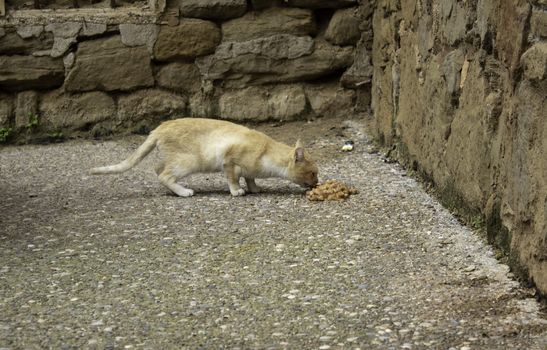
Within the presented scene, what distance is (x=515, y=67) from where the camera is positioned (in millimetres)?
4379

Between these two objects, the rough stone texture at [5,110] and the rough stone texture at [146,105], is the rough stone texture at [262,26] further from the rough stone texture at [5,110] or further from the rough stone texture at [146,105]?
the rough stone texture at [5,110]

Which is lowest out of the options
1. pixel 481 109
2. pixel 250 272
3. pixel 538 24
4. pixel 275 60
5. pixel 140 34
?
pixel 250 272

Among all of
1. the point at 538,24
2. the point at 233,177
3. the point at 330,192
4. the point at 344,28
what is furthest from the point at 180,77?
the point at 538,24

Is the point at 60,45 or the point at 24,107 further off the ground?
the point at 60,45

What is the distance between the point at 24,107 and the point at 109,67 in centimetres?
92

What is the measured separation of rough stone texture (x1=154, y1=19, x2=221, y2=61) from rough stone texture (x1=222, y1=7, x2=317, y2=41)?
14 centimetres

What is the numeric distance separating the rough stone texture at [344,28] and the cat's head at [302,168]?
2.43 meters

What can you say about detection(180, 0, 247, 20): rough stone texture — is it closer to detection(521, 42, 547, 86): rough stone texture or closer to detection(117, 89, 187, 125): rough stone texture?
detection(117, 89, 187, 125): rough stone texture

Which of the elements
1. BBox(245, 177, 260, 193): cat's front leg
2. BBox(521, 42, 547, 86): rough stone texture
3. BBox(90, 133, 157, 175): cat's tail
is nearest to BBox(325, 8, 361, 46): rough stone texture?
BBox(245, 177, 260, 193): cat's front leg

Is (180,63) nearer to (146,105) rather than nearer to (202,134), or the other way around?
(146,105)

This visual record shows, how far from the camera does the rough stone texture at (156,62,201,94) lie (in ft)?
28.7

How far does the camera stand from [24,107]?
28.6ft

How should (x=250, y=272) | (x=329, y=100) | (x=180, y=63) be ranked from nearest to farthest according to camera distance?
1. (x=250, y=272)
2. (x=180, y=63)
3. (x=329, y=100)

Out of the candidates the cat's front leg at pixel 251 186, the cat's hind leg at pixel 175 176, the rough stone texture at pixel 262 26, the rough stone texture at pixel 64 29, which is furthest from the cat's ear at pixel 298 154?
the rough stone texture at pixel 64 29
